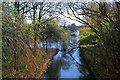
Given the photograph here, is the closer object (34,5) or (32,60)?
(32,60)

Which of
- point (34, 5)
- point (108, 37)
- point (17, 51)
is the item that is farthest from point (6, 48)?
point (34, 5)

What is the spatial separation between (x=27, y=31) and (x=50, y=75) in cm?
400

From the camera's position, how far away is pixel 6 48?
2.60 m

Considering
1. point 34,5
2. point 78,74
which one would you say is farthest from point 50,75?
point 34,5

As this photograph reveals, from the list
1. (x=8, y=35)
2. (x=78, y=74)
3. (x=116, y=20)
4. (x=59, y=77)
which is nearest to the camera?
(x=8, y=35)

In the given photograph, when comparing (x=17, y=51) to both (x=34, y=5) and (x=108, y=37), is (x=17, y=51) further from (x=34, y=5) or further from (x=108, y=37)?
(x=34, y=5)

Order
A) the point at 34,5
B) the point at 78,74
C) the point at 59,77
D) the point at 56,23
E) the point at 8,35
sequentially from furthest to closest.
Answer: the point at 56,23, the point at 34,5, the point at 78,74, the point at 59,77, the point at 8,35

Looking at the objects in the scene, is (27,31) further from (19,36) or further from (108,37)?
(108,37)

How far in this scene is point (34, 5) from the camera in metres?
7.92

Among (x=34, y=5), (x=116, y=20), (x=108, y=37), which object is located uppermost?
(x=34, y=5)

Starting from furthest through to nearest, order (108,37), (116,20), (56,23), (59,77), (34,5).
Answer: (56,23)
(34,5)
(59,77)
(108,37)
(116,20)

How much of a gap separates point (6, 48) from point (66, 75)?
4356 mm

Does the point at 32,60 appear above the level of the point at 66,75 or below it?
above

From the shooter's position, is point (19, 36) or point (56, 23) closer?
point (19, 36)
